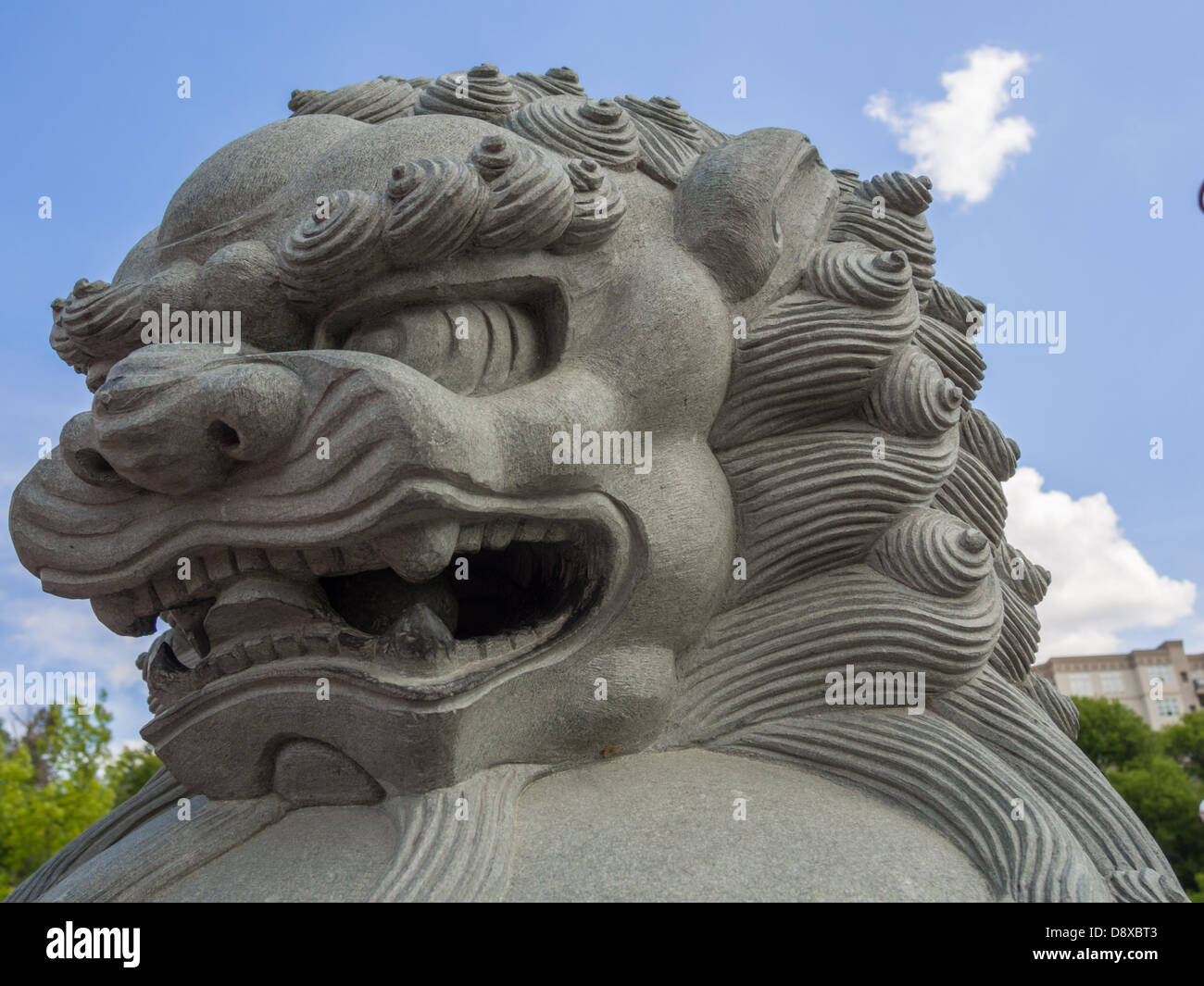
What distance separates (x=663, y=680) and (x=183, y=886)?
1.16 m

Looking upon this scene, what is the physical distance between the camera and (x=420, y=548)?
2.28 meters

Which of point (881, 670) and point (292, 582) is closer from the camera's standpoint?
point (292, 582)

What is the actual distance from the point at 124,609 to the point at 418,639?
72 centimetres

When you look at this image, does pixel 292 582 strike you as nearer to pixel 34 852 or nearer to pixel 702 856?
pixel 702 856

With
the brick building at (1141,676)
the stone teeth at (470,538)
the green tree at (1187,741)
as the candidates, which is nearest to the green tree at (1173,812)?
the green tree at (1187,741)

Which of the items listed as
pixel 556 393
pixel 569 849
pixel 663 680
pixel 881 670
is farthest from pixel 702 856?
pixel 556 393

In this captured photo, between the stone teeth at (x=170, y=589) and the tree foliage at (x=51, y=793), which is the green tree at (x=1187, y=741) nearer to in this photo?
the tree foliage at (x=51, y=793)

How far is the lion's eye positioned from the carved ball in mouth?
355 millimetres

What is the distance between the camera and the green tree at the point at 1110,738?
863 inches

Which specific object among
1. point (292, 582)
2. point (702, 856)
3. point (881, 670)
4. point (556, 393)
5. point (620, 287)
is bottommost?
point (702, 856)

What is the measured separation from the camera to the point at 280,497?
2277 millimetres
